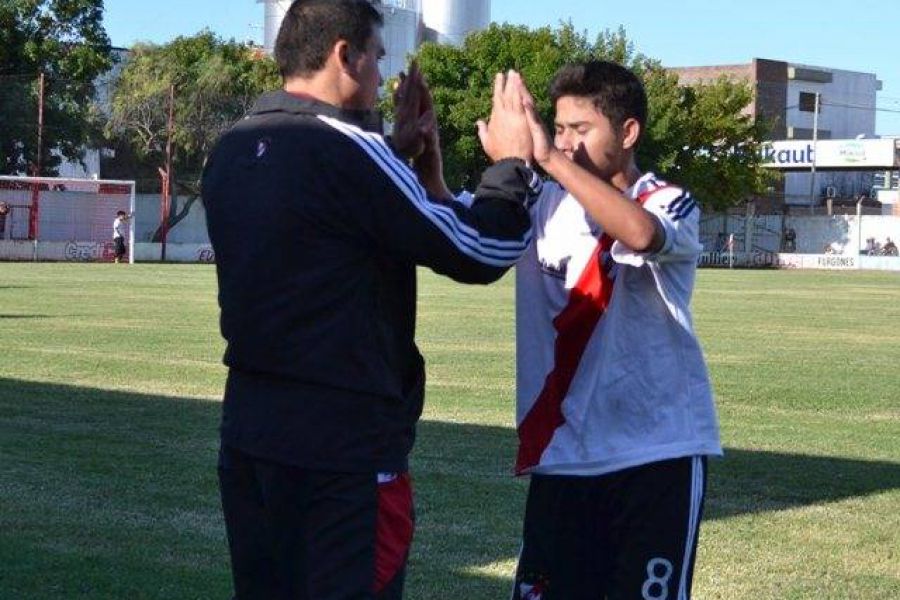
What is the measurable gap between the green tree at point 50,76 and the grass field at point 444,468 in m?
40.3

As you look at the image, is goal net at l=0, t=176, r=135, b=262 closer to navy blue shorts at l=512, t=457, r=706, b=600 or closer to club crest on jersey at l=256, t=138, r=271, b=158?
navy blue shorts at l=512, t=457, r=706, b=600

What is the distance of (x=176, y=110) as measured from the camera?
6825 centimetres

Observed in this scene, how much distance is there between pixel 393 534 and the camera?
3826mm

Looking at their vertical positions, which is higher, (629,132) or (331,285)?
(629,132)

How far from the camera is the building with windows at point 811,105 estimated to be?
111000 mm

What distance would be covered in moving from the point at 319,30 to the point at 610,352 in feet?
4.20

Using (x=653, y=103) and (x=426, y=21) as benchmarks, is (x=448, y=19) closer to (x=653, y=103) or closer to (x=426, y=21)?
(x=426, y=21)

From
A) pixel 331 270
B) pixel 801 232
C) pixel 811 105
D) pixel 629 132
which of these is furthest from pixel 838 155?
pixel 331 270

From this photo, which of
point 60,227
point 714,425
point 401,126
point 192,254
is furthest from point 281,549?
point 192,254

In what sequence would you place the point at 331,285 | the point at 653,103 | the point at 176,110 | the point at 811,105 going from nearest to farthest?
the point at 331,285, the point at 176,110, the point at 653,103, the point at 811,105

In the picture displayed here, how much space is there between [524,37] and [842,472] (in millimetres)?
69578

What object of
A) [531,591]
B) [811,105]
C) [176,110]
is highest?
[811,105]

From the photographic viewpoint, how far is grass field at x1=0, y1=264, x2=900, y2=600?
295 inches

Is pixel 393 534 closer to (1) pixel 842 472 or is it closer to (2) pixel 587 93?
(2) pixel 587 93
